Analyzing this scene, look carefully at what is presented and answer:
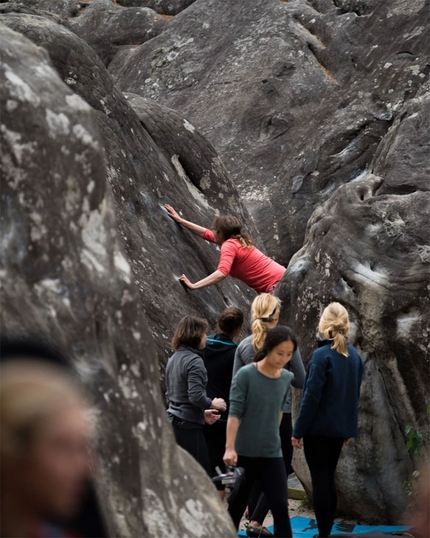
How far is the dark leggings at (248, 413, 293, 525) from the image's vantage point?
290 inches

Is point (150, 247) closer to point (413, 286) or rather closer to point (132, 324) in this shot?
point (413, 286)

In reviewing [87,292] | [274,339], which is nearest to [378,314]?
[274,339]

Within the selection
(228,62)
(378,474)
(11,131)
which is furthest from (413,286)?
(228,62)

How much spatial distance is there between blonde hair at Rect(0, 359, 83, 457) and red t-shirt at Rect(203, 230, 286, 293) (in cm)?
757

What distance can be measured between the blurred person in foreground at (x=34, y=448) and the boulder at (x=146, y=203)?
7151mm

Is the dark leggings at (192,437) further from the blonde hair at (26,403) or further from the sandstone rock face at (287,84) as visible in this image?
the sandstone rock face at (287,84)

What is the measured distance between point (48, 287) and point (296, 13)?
15507 millimetres

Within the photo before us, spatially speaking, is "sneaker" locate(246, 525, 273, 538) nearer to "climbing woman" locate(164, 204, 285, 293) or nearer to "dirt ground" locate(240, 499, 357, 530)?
"dirt ground" locate(240, 499, 357, 530)

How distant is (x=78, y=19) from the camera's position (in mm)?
22469

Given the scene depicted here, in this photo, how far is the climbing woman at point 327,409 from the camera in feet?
24.3

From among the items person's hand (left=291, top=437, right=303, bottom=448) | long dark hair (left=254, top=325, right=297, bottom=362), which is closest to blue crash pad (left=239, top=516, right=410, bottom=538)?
person's hand (left=291, top=437, right=303, bottom=448)

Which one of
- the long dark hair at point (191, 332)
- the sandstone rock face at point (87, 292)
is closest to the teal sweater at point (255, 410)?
the long dark hair at point (191, 332)

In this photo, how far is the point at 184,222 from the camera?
10.9 m

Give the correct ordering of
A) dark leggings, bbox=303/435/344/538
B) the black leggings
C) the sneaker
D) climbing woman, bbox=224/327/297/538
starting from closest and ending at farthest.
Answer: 1. climbing woman, bbox=224/327/297/538
2. the sneaker
3. dark leggings, bbox=303/435/344/538
4. the black leggings
